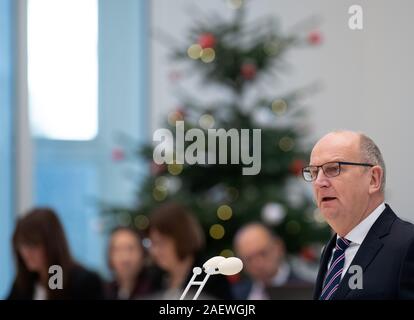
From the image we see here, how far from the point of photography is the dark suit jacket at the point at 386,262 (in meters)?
1.44

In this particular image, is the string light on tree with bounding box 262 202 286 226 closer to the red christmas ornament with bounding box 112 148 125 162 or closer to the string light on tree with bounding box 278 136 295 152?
the string light on tree with bounding box 278 136 295 152

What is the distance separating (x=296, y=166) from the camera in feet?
13.6

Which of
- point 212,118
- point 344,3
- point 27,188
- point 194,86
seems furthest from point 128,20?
point 344,3

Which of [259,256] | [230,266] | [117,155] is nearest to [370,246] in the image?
[230,266]

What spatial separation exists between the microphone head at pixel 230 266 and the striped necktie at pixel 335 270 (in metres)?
0.16

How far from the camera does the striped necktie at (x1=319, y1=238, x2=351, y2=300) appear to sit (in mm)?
1532

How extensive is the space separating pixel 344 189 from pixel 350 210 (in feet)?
0.12

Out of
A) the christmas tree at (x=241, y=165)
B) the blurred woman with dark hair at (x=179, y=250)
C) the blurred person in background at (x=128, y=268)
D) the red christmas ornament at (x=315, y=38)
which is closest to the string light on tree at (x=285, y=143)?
the christmas tree at (x=241, y=165)

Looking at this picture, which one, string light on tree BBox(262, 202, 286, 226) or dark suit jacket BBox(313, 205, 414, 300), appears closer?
dark suit jacket BBox(313, 205, 414, 300)

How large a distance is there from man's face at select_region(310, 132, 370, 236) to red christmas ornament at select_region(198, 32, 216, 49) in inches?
100

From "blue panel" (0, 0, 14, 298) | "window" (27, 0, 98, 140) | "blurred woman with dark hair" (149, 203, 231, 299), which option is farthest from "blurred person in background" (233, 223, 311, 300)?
"blue panel" (0, 0, 14, 298)

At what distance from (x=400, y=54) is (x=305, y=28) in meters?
2.49

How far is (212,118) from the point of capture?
13.3ft

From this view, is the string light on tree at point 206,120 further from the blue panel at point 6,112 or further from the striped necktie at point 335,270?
the striped necktie at point 335,270
